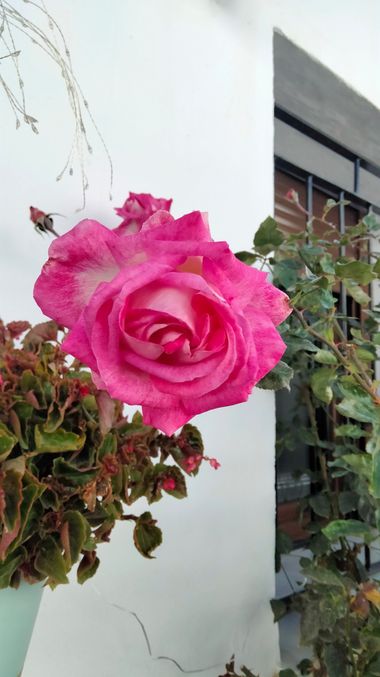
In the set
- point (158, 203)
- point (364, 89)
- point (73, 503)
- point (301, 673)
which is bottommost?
point (301, 673)

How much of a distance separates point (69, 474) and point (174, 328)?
0.79 feet

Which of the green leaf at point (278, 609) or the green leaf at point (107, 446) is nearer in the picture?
the green leaf at point (107, 446)

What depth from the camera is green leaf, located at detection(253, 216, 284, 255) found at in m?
0.86

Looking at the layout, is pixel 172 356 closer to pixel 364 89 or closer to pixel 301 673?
pixel 301 673

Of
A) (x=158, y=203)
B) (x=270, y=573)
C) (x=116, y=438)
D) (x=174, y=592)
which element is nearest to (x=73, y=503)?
(x=116, y=438)

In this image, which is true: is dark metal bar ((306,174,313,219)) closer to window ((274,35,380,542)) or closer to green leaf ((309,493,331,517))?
window ((274,35,380,542))

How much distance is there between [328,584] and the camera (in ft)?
→ 2.99

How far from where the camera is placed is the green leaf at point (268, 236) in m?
0.86

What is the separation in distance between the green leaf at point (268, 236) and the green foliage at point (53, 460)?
450mm

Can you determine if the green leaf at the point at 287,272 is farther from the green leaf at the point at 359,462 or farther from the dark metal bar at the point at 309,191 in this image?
the dark metal bar at the point at 309,191

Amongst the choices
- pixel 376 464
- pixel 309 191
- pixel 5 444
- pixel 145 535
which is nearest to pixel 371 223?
pixel 309 191

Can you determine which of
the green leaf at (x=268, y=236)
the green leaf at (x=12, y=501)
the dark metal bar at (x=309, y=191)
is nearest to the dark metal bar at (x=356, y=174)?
the dark metal bar at (x=309, y=191)

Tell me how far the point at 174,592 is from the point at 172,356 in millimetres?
773

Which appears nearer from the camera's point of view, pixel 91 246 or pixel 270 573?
pixel 91 246
